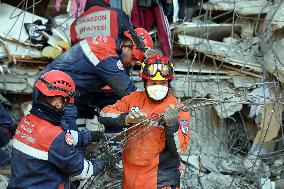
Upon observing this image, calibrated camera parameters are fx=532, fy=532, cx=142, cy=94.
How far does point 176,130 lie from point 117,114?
1.91 ft

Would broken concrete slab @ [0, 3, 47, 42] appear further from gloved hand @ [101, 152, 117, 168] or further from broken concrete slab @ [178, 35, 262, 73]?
gloved hand @ [101, 152, 117, 168]

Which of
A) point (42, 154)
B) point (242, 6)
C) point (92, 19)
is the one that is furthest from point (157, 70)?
point (242, 6)

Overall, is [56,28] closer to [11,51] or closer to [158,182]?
[11,51]

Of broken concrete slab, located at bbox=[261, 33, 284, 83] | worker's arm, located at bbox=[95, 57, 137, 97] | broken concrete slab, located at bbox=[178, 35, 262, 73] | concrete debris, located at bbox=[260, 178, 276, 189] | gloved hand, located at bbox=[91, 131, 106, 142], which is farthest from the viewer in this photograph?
broken concrete slab, located at bbox=[178, 35, 262, 73]

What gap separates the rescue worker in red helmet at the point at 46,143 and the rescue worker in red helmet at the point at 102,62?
3.15 feet

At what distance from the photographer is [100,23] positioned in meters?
6.22

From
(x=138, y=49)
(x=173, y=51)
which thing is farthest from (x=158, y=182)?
(x=173, y=51)

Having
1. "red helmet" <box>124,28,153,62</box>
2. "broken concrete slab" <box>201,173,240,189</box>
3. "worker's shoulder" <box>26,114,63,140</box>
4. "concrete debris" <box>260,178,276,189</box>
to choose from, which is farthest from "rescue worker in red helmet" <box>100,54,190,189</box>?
"concrete debris" <box>260,178,276,189</box>

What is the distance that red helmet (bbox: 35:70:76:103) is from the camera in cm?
405

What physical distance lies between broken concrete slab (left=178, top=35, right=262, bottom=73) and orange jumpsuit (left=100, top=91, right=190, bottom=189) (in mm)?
2744

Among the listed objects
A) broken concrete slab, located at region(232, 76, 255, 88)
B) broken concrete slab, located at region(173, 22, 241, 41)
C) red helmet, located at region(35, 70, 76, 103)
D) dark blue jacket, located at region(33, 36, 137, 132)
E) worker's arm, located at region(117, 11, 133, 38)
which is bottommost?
broken concrete slab, located at region(232, 76, 255, 88)

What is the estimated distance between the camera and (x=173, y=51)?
295 inches

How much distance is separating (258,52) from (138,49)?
2.56 meters

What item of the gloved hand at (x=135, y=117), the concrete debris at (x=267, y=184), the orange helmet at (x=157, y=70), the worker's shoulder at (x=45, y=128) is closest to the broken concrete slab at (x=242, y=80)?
the concrete debris at (x=267, y=184)
